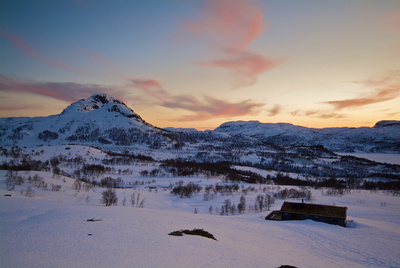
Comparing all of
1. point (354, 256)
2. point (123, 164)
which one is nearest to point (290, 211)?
point (354, 256)

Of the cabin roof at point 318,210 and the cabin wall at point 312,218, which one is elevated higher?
the cabin roof at point 318,210

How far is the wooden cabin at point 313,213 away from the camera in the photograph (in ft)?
85.1

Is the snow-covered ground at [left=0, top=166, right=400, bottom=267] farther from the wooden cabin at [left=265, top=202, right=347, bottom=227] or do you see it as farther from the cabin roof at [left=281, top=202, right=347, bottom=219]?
the cabin roof at [left=281, top=202, right=347, bottom=219]

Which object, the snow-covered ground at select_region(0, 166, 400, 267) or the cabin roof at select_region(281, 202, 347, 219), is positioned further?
the cabin roof at select_region(281, 202, 347, 219)

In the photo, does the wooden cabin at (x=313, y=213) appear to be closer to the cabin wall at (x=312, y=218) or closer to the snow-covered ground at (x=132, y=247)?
the cabin wall at (x=312, y=218)

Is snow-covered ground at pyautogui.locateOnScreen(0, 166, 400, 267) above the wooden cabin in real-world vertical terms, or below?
above

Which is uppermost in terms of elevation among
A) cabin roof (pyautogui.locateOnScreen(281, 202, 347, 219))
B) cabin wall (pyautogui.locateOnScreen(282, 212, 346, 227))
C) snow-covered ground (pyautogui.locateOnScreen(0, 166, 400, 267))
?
snow-covered ground (pyautogui.locateOnScreen(0, 166, 400, 267))

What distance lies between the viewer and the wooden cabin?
2595cm

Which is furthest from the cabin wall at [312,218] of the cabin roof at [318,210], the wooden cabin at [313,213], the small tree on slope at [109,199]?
the small tree on slope at [109,199]

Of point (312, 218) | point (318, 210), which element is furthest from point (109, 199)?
point (318, 210)

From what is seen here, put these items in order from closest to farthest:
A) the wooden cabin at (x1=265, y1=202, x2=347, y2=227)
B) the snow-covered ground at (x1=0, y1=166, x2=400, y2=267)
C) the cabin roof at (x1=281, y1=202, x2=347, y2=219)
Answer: the snow-covered ground at (x1=0, y1=166, x2=400, y2=267) → the wooden cabin at (x1=265, y1=202, x2=347, y2=227) → the cabin roof at (x1=281, y1=202, x2=347, y2=219)

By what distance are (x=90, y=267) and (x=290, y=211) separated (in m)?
28.7

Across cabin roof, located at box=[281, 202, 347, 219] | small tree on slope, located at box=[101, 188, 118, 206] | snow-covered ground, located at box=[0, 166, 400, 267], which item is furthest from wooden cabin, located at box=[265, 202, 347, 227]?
small tree on slope, located at box=[101, 188, 118, 206]

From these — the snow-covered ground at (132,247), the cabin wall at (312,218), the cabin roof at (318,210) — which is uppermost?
the snow-covered ground at (132,247)
